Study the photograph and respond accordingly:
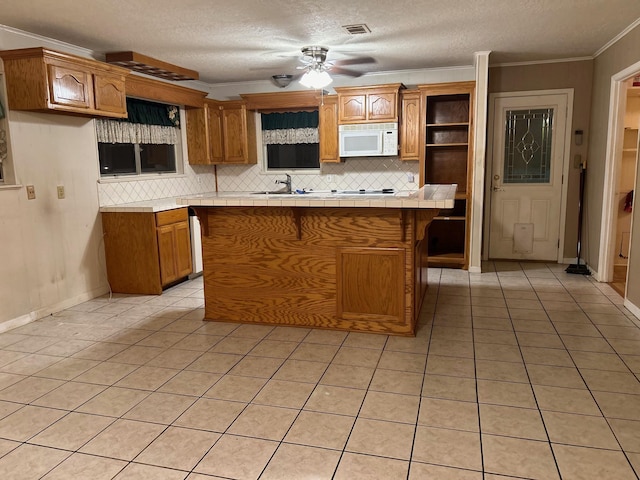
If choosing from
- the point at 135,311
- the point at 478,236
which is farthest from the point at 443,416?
the point at 478,236

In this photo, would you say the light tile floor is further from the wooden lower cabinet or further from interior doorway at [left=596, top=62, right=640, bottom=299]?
interior doorway at [left=596, top=62, right=640, bottom=299]

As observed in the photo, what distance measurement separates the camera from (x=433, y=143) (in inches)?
241

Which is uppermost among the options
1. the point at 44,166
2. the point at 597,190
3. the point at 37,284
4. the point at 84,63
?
the point at 84,63

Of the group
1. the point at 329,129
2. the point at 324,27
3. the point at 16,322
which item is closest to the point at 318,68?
the point at 324,27

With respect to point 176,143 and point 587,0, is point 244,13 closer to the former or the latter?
point 587,0

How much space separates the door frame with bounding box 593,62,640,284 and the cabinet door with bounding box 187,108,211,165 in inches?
184

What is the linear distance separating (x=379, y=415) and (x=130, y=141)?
4241 millimetres

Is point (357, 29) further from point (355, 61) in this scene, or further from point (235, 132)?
point (235, 132)

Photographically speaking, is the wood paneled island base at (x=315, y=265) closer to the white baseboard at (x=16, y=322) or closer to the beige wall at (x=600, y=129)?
the white baseboard at (x=16, y=322)

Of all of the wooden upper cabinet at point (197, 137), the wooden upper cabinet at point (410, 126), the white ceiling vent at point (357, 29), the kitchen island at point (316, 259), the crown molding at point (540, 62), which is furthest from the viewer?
the wooden upper cabinet at point (197, 137)

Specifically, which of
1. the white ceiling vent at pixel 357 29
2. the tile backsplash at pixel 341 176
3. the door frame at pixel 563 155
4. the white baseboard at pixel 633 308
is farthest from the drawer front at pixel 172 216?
the white baseboard at pixel 633 308

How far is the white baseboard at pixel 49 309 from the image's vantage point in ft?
12.9

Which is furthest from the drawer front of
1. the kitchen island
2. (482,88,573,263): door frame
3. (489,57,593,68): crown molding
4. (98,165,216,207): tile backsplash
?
(489,57,593,68): crown molding

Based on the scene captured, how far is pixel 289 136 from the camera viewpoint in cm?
666
